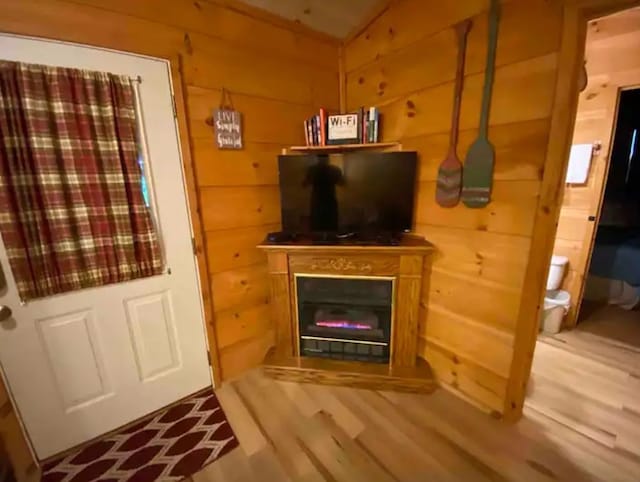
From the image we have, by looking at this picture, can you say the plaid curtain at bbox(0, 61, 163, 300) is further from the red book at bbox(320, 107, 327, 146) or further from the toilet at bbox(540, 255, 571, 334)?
the toilet at bbox(540, 255, 571, 334)

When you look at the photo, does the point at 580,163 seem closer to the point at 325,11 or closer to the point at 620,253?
the point at 620,253

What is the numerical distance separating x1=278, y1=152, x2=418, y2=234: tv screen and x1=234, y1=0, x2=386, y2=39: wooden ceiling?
36.5 inches

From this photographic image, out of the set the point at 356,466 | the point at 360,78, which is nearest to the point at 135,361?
the point at 356,466

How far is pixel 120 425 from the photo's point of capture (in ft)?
5.49

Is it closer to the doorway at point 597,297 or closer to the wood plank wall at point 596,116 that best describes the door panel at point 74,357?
the doorway at point 597,297

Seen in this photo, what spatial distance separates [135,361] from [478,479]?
1907 millimetres

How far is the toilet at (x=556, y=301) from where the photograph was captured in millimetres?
2422

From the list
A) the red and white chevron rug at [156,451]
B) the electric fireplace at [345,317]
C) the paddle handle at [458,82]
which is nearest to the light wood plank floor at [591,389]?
the electric fireplace at [345,317]

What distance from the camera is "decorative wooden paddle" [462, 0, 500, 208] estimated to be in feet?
4.60

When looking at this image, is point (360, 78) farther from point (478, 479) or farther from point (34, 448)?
point (34, 448)

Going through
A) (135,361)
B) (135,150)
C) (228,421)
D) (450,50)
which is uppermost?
(450,50)

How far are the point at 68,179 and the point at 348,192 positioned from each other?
147cm

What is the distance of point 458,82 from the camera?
5.11ft

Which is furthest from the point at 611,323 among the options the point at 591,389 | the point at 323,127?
the point at 323,127
